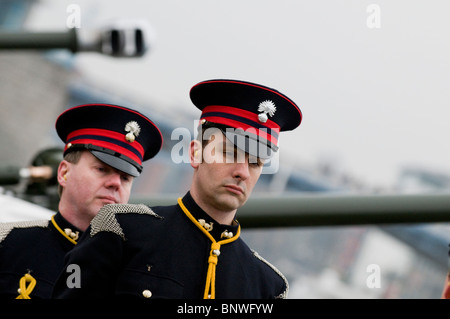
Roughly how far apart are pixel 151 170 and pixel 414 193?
72.4 feet

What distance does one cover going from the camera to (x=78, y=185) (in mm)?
Answer: 2379

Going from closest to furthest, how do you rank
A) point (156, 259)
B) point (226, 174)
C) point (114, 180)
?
point (226, 174) < point (156, 259) < point (114, 180)

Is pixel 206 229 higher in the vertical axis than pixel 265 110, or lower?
A: lower

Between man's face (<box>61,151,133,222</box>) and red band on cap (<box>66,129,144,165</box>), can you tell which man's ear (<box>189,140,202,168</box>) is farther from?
red band on cap (<box>66,129,144,165</box>)

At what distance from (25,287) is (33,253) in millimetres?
218

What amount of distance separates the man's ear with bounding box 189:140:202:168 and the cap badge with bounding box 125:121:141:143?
57 cm

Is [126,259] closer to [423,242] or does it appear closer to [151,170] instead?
[423,242]

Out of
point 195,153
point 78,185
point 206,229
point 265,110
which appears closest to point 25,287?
point 78,185

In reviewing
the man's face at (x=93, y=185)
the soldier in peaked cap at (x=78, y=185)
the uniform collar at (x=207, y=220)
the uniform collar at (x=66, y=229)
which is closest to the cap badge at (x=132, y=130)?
the soldier in peaked cap at (x=78, y=185)

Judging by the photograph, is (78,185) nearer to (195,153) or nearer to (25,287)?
(25,287)

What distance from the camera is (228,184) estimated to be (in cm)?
188

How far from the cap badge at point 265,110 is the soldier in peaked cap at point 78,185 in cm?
51

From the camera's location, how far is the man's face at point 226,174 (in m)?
1.89

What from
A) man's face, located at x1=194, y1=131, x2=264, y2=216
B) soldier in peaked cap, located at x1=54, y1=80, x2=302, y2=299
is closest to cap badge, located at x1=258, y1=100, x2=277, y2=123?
soldier in peaked cap, located at x1=54, y1=80, x2=302, y2=299
